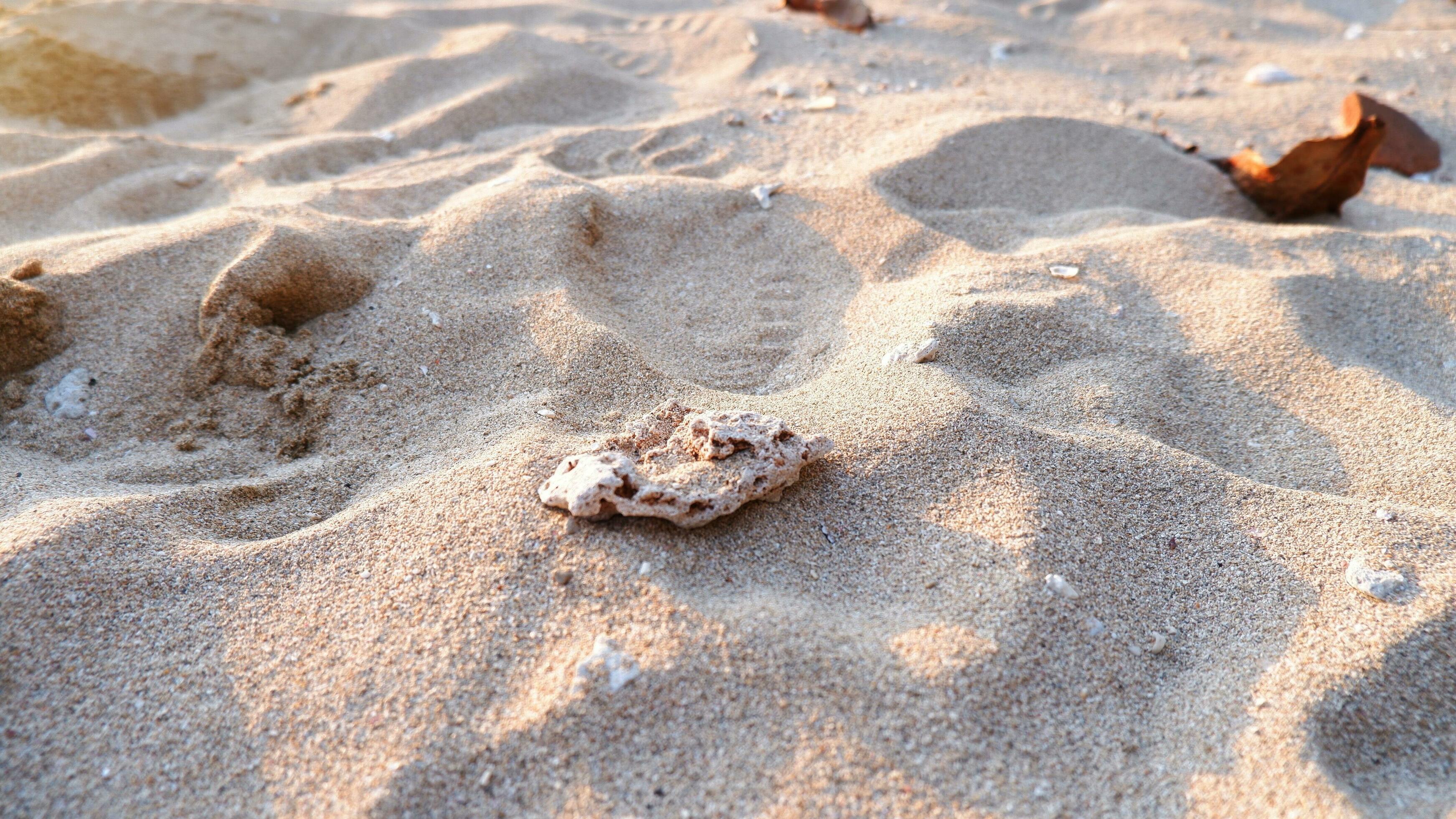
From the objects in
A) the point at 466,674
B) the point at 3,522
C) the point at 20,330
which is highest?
the point at 20,330

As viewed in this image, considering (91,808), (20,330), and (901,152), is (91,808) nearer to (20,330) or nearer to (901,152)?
(20,330)

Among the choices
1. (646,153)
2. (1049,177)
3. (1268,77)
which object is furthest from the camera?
(1268,77)

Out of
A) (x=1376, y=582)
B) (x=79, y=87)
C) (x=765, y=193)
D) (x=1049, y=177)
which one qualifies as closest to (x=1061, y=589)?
(x=1376, y=582)

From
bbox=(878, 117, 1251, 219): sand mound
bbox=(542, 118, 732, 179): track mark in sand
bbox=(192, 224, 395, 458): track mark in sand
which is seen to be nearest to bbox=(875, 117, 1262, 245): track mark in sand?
bbox=(878, 117, 1251, 219): sand mound

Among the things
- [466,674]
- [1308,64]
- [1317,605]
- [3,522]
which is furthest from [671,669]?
[1308,64]

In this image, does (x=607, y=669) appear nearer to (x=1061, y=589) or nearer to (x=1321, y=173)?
(x=1061, y=589)
